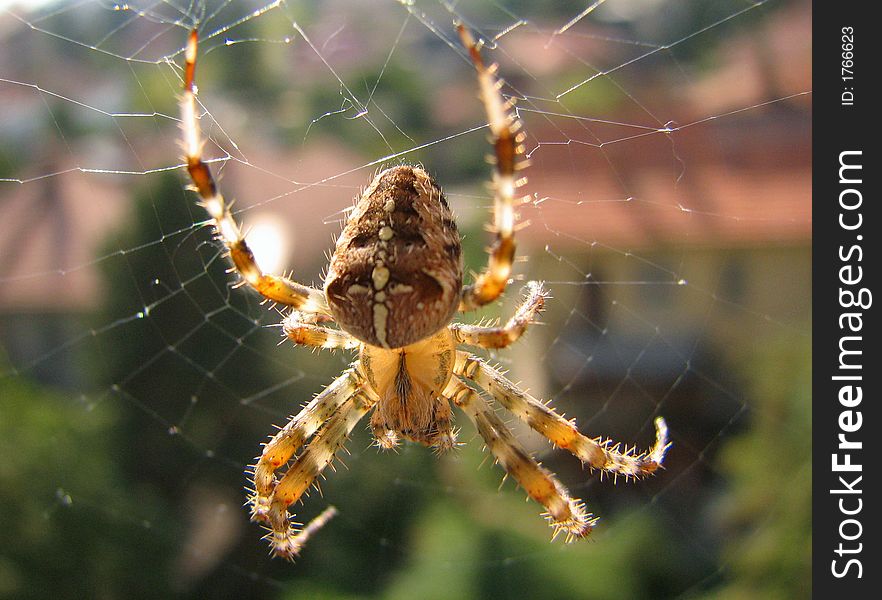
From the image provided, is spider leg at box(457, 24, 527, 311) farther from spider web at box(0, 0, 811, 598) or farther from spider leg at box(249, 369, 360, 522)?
spider web at box(0, 0, 811, 598)

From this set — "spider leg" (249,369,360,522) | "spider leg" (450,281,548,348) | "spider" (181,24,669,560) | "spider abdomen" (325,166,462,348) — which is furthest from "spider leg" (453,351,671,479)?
"spider abdomen" (325,166,462,348)

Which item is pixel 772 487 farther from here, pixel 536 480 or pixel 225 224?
pixel 225 224

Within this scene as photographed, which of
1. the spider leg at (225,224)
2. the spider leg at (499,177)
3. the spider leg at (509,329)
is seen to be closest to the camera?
the spider leg at (499,177)

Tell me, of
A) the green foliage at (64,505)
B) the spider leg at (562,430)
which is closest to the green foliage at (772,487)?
the spider leg at (562,430)

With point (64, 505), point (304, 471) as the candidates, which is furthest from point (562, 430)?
point (64, 505)
